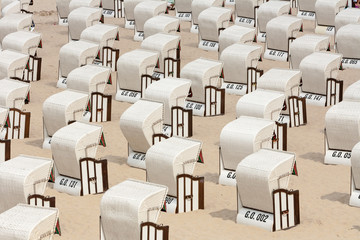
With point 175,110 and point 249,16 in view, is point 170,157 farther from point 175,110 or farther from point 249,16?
point 249,16

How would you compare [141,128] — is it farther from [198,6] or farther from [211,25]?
[198,6]

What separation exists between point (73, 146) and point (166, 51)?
1342 centimetres

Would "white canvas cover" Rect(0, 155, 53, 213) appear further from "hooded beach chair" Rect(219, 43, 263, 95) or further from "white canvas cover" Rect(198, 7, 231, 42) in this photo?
"white canvas cover" Rect(198, 7, 231, 42)

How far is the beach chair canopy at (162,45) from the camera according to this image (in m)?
43.6

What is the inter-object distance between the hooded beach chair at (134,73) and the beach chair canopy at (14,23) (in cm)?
1029

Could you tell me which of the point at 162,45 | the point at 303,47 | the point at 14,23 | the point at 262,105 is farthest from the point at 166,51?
the point at 262,105

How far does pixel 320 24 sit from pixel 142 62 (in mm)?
13106

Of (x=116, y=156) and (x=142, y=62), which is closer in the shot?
(x=116, y=156)

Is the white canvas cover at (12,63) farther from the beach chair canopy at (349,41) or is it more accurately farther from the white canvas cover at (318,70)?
the beach chair canopy at (349,41)

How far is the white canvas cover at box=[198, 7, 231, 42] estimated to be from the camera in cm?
4747

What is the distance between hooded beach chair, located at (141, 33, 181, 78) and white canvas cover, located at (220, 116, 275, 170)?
11.2m

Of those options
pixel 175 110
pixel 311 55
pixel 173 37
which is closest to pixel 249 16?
pixel 173 37

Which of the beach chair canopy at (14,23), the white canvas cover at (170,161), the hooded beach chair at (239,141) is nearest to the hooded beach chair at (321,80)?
the hooded beach chair at (239,141)

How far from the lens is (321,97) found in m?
40.1
